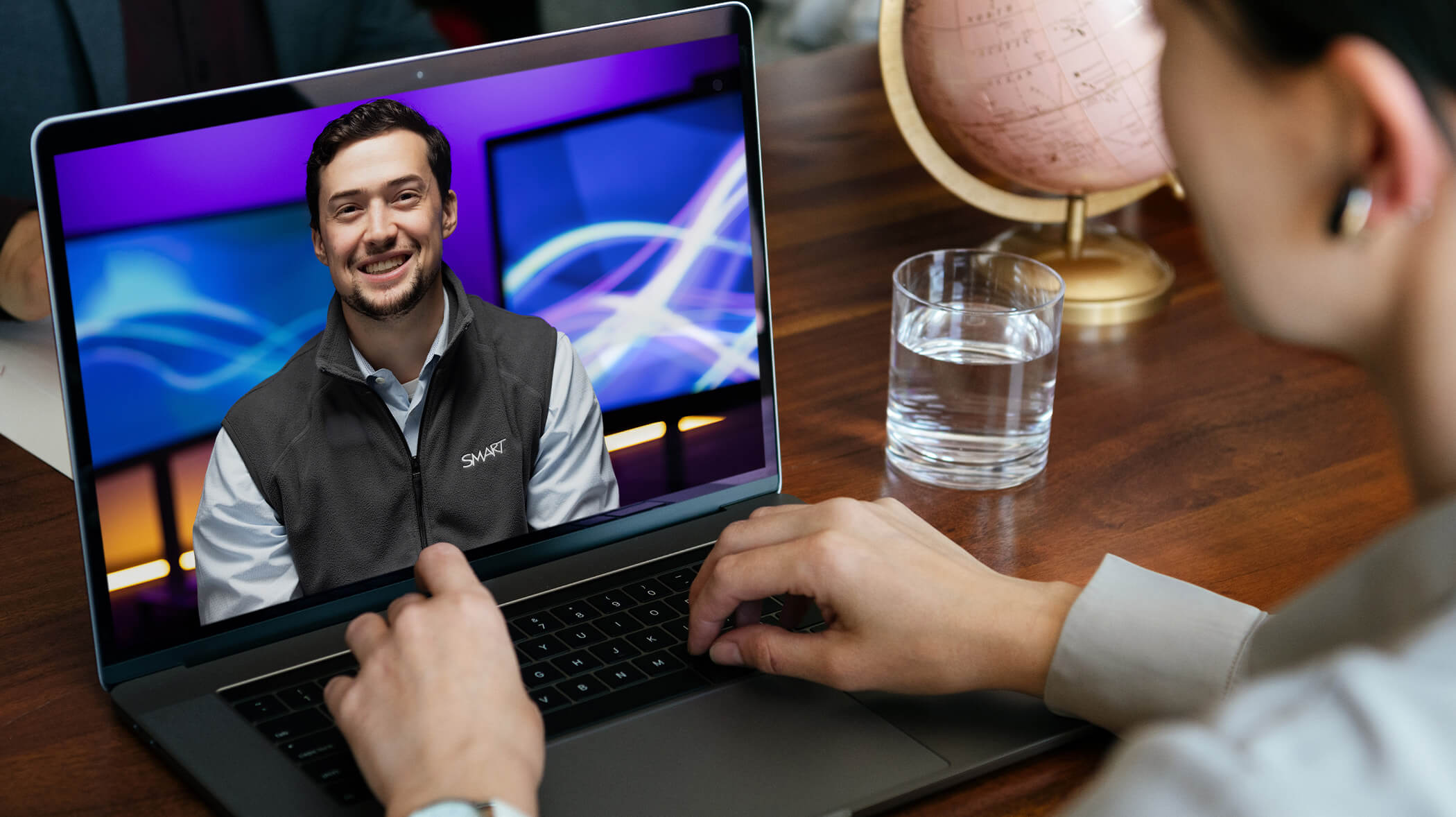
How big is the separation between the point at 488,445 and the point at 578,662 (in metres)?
0.15

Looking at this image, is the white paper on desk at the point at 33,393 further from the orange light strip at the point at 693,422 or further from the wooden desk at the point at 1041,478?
the orange light strip at the point at 693,422

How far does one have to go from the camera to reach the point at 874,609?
27.1 inches

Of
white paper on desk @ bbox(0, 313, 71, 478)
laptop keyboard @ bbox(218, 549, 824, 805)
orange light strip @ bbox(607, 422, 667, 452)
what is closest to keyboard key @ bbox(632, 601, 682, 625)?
laptop keyboard @ bbox(218, 549, 824, 805)

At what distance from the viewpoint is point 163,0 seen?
1.81 m

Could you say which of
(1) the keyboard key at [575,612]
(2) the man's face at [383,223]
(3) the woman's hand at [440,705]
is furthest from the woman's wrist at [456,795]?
(2) the man's face at [383,223]

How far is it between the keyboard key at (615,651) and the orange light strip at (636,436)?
14cm

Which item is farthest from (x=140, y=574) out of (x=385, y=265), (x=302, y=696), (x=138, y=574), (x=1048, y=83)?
(x=1048, y=83)

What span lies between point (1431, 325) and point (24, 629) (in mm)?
764

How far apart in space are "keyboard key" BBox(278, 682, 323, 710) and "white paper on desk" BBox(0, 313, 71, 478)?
336 mm

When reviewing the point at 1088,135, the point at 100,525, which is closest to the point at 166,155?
the point at 100,525

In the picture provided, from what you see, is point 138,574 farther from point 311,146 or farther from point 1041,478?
point 1041,478

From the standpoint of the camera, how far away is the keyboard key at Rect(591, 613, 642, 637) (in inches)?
29.8

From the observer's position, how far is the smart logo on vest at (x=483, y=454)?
2.56ft

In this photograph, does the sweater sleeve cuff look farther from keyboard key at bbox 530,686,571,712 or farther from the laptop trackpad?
keyboard key at bbox 530,686,571,712
